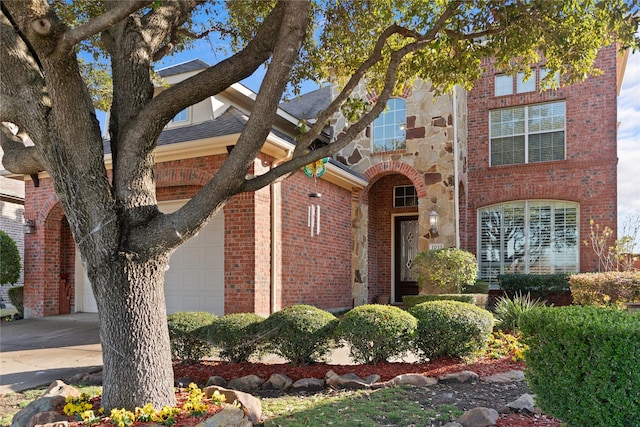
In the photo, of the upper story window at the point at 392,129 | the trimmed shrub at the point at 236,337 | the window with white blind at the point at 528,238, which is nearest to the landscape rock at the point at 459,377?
the trimmed shrub at the point at 236,337

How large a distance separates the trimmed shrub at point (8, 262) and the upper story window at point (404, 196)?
416 inches

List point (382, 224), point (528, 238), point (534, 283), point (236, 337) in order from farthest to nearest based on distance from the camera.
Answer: point (382, 224) → point (528, 238) → point (534, 283) → point (236, 337)

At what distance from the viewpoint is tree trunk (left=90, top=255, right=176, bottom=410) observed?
11.6 feet

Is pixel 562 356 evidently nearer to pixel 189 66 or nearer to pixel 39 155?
pixel 39 155

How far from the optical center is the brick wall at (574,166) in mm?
11750

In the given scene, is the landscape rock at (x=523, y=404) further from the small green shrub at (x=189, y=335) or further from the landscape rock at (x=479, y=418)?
the small green shrub at (x=189, y=335)

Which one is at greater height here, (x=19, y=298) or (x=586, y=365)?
(x=586, y=365)

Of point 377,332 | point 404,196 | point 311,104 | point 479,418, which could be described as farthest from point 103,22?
point 311,104

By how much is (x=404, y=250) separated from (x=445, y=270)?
4174 mm

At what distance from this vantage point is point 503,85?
42.5ft

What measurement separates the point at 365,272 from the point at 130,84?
9589mm

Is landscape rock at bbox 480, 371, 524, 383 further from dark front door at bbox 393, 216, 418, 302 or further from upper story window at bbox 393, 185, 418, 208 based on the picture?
upper story window at bbox 393, 185, 418, 208

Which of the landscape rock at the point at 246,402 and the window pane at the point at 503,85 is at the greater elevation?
the window pane at the point at 503,85

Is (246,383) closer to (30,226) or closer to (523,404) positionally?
(523,404)
